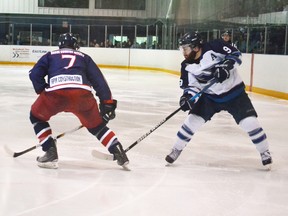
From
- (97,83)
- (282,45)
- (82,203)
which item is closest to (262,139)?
(97,83)

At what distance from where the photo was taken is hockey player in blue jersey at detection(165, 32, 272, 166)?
12.3 feet

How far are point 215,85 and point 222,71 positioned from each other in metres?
0.21

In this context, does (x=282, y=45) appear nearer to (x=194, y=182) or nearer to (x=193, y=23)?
(x=193, y=23)

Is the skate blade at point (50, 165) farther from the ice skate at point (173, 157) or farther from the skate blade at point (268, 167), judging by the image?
the skate blade at point (268, 167)

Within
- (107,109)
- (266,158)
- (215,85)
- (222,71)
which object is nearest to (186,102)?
(215,85)

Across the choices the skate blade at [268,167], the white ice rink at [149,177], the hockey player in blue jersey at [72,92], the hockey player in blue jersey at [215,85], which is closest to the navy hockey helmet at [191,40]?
the hockey player in blue jersey at [215,85]

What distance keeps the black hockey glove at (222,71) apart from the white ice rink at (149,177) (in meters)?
0.67

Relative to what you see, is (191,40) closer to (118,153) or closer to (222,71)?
(222,71)

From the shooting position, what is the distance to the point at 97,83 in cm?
370

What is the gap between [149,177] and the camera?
11.9 ft

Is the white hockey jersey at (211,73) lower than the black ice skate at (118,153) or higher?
higher

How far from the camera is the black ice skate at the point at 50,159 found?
3.79 meters

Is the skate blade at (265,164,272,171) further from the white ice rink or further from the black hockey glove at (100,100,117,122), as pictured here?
the black hockey glove at (100,100,117,122)

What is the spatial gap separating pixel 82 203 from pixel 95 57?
1636 centimetres
